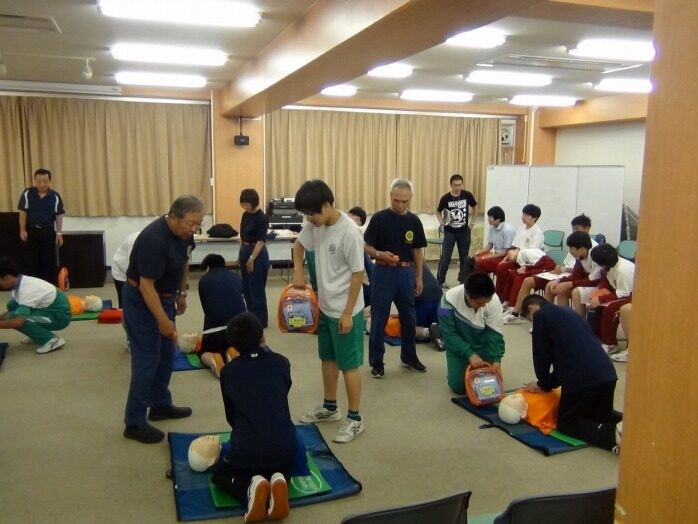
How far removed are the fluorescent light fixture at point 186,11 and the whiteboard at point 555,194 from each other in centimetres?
549

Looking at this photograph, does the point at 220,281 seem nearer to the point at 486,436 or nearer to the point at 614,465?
the point at 486,436

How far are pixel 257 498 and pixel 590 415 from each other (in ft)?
6.34

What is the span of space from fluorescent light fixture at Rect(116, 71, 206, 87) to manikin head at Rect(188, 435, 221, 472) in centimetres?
542

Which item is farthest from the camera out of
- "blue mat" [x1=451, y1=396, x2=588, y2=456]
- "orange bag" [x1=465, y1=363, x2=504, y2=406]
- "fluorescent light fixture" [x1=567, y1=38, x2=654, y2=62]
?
"fluorescent light fixture" [x1=567, y1=38, x2=654, y2=62]

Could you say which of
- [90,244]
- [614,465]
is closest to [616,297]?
[614,465]

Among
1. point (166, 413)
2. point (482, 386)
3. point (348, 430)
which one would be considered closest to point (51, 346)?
point (166, 413)

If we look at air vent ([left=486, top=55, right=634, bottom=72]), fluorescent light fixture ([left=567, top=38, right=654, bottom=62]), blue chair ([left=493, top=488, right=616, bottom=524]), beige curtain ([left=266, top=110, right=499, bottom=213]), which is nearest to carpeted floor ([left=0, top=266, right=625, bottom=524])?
blue chair ([left=493, top=488, right=616, bottom=524])

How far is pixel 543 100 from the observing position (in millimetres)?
9211

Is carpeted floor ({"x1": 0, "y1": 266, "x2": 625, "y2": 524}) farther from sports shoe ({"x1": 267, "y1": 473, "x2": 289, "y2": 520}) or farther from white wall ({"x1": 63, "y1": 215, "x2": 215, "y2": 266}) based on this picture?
white wall ({"x1": 63, "y1": 215, "x2": 215, "y2": 266})

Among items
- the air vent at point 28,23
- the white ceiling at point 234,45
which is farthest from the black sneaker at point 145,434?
the air vent at point 28,23

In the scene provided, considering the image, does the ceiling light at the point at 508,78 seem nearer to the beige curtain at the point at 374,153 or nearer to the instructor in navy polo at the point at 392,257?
the beige curtain at the point at 374,153

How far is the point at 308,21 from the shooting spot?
4543 millimetres

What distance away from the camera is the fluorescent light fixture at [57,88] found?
805cm

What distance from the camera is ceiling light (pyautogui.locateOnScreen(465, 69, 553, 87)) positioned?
22.6 feet
